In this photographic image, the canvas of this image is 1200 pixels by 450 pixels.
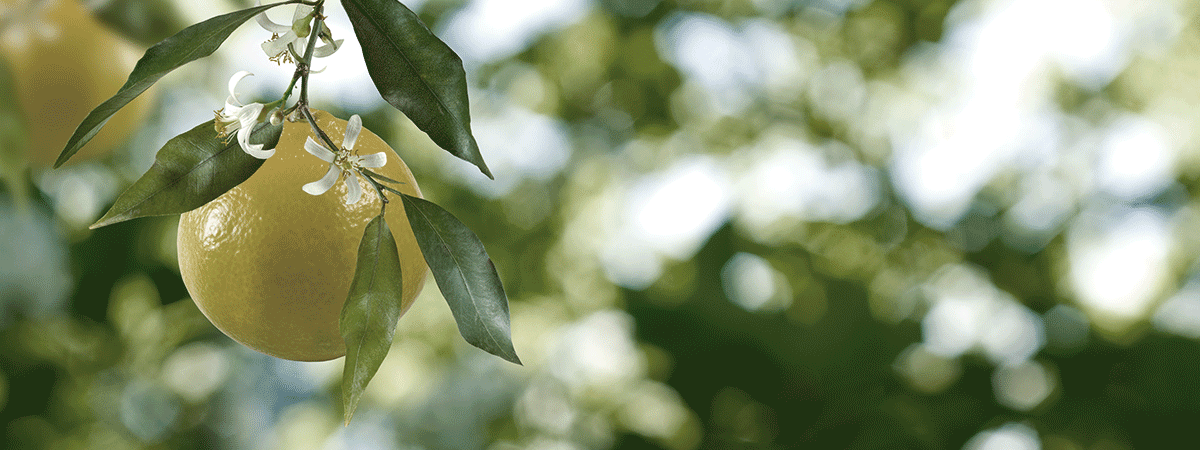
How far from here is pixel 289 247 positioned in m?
0.21

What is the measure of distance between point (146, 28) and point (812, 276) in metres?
1.58

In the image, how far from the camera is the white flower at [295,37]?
0.17m

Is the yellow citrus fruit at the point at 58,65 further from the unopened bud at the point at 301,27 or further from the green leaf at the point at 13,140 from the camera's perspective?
the unopened bud at the point at 301,27

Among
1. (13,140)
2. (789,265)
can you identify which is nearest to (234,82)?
(13,140)

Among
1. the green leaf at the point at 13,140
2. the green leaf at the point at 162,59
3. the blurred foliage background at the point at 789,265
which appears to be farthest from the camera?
the blurred foliage background at the point at 789,265

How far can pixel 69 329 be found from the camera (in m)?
1.61

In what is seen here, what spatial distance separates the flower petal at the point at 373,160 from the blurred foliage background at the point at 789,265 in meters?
1.54

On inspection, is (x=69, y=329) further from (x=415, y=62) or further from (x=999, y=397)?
(x=999, y=397)

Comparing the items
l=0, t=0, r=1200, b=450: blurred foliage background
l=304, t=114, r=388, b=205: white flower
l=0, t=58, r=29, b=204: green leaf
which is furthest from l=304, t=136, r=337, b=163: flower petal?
l=0, t=0, r=1200, b=450: blurred foliage background

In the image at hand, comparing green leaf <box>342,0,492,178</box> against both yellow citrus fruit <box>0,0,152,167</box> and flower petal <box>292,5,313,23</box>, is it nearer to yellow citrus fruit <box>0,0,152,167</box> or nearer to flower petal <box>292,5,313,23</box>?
flower petal <box>292,5,313,23</box>

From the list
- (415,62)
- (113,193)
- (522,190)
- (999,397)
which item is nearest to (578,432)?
(522,190)

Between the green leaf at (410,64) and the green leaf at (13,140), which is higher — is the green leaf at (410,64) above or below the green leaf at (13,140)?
above

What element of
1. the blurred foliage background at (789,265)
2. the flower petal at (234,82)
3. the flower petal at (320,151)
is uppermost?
the flower petal at (234,82)

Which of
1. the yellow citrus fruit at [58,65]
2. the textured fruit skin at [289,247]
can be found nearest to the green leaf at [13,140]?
the yellow citrus fruit at [58,65]
